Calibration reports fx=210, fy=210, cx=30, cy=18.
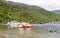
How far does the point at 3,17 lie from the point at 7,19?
326 cm

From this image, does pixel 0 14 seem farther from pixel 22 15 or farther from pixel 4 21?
pixel 22 15

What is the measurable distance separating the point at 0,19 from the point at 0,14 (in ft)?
30.6

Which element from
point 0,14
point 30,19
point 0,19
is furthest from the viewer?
point 30,19

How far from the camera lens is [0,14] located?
13962cm

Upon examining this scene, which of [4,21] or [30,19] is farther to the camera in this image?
[30,19]

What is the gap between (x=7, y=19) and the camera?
142 m

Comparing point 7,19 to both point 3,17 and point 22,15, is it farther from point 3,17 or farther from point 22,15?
point 22,15

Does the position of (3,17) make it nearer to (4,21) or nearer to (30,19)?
(4,21)

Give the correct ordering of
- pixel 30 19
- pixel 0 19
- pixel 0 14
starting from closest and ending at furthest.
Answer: pixel 0 19, pixel 0 14, pixel 30 19

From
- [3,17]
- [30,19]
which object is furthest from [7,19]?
[30,19]

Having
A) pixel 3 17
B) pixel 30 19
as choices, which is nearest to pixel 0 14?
pixel 3 17

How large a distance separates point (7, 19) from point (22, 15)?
4581cm

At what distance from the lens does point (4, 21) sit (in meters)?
137

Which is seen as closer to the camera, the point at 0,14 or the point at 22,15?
the point at 0,14
